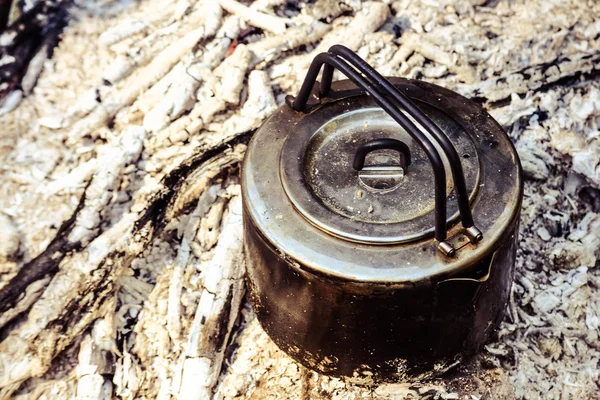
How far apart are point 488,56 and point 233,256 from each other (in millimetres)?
2153

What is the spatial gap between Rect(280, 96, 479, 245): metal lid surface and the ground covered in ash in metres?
0.92

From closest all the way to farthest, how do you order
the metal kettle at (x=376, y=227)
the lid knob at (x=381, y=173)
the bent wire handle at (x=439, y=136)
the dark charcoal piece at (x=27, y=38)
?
the bent wire handle at (x=439, y=136)
the metal kettle at (x=376, y=227)
the lid knob at (x=381, y=173)
the dark charcoal piece at (x=27, y=38)

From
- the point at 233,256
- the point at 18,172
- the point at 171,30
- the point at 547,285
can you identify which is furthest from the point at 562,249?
the point at 18,172

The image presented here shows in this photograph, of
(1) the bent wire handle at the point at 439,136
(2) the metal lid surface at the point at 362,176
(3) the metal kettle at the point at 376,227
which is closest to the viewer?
(1) the bent wire handle at the point at 439,136

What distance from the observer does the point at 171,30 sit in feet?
13.5

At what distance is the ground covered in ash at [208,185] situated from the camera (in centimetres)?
284

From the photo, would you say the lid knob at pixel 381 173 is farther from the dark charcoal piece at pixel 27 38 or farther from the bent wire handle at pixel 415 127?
the dark charcoal piece at pixel 27 38

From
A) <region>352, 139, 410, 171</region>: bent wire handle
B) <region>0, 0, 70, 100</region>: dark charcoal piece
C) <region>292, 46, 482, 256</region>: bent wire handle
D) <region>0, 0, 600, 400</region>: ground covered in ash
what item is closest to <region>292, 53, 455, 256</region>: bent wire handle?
<region>292, 46, 482, 256</region>: bent wire handle

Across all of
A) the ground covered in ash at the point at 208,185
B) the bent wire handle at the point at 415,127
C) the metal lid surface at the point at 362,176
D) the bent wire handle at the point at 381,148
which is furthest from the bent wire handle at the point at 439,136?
the ground covered in ash at the point at 208,185

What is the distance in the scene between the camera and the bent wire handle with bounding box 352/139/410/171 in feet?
7.00

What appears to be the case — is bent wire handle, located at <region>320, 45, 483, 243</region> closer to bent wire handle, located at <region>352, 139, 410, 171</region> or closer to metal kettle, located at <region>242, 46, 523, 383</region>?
metal kettle, located at <region>242, 46, 523, 383</region>

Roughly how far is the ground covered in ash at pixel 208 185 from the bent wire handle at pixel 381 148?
105 cm

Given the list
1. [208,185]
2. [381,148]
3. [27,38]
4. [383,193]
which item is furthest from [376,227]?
[27,38]

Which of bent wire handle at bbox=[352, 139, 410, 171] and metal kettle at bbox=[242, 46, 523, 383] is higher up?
bent wire handle at bbox=[352, 139, 410, 171]
